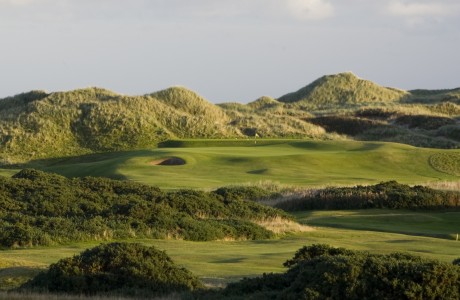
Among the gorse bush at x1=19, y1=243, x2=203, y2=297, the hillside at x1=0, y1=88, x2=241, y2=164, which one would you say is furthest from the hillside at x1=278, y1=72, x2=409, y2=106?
the gorse bush at x1=19, y1=243, x2=203, y2=297

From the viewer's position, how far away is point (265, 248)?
27859 millimetres

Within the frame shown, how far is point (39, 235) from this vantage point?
2720 centimetres

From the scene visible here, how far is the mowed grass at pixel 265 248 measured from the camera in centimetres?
1997

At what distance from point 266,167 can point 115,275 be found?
39.9 m

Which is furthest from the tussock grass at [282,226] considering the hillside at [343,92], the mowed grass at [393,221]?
the hillside at [343,92]

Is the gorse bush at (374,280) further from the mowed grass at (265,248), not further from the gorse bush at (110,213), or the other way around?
the gorse bush at (110,213)

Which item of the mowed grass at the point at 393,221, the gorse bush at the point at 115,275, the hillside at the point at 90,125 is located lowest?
the mowed grass at the point at 393,221

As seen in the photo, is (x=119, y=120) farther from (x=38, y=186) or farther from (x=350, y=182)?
(x=38, y=186)

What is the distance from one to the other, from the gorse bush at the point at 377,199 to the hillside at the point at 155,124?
30.0 m

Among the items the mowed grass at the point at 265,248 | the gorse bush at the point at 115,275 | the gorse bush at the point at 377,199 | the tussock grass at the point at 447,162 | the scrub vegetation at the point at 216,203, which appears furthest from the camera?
the tussock grass at the point at 447,162

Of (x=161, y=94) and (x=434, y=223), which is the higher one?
(x=161, y=94)

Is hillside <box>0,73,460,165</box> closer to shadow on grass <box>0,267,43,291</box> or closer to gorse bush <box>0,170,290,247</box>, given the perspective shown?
gorse bush <box>0,170,290,247</box>

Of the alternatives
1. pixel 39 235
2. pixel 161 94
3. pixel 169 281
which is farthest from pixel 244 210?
pixel 161 94

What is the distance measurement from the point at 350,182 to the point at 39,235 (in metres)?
26.3
